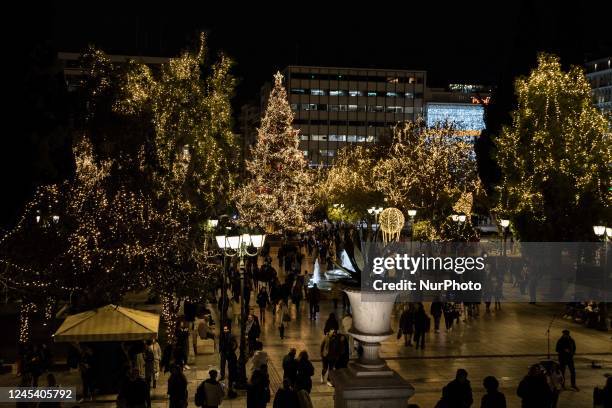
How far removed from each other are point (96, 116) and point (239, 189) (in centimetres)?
1903

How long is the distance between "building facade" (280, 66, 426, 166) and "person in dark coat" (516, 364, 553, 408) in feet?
357

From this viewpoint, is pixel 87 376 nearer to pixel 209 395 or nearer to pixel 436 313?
pixel 209 395

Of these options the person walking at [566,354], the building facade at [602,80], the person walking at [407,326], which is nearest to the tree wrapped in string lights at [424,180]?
the person walking at [407,326]

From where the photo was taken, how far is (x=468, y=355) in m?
17.8

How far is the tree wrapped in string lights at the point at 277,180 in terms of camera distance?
157 ft

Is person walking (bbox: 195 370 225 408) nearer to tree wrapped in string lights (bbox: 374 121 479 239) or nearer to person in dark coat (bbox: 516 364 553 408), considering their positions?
person in dark coat (bbox: 516 364 553 408)

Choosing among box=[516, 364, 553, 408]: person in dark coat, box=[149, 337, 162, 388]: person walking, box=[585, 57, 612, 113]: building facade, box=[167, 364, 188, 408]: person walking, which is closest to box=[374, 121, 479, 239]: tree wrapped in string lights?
box=[149, 337, 162, 388]: person walking

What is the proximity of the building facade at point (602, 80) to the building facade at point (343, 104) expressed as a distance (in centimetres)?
3106

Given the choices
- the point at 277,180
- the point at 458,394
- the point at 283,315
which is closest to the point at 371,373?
the point at 458,394

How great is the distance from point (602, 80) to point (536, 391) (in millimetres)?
123405

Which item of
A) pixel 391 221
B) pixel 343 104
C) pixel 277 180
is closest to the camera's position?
pixel 391 221

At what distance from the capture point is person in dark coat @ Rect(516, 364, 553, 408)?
10.3 metres

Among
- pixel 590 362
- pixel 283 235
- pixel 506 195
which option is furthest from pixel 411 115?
pixel 590 362

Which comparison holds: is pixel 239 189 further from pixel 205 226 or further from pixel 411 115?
pixel 411 115
